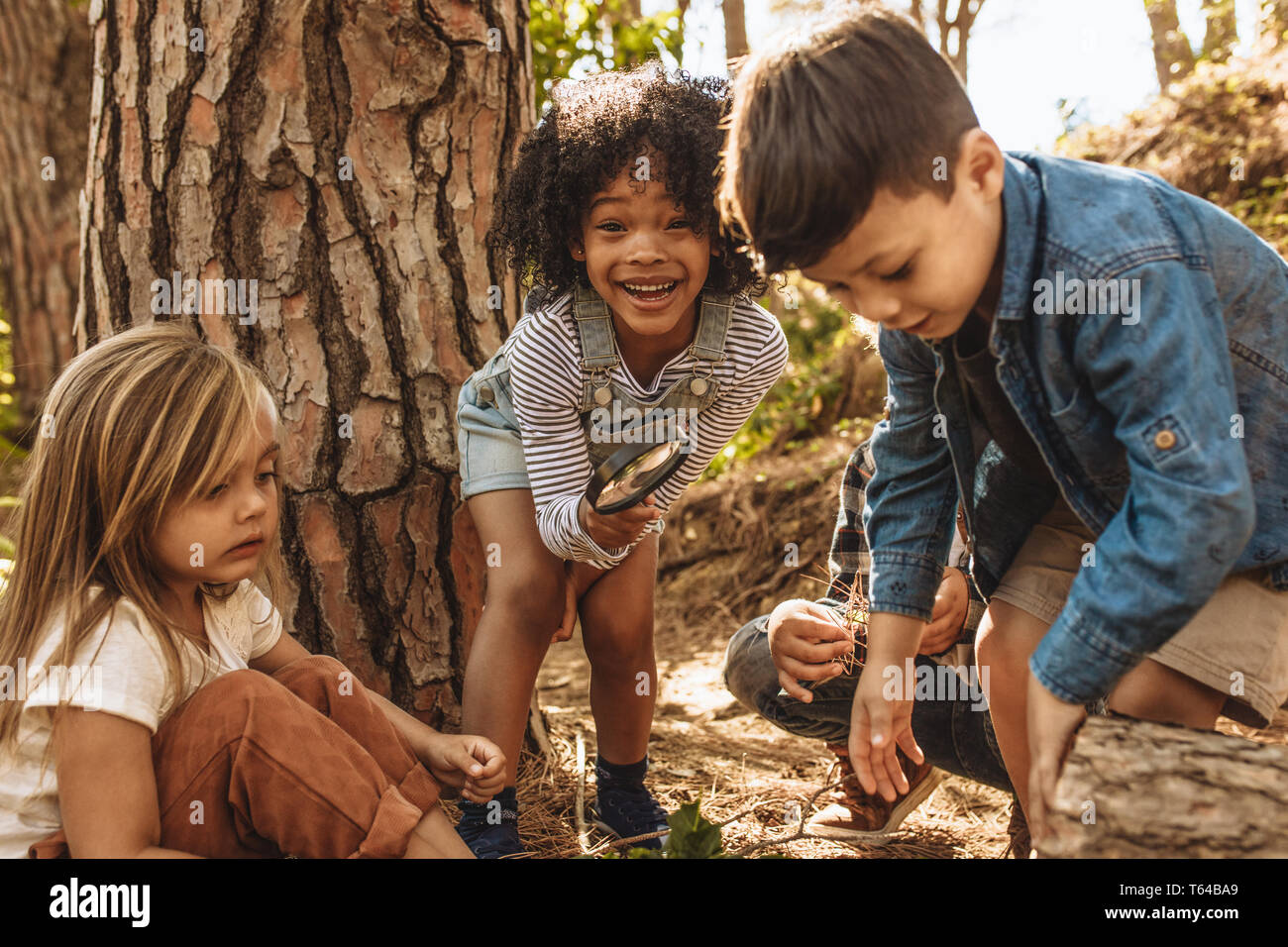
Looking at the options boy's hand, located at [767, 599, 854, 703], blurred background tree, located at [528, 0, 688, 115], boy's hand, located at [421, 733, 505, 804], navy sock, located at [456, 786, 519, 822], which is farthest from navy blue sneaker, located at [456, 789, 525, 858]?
blurred background tree, located at [528, 0, 688, 115]

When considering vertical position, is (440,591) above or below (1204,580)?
below

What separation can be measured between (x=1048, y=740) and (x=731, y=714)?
7.41 ft

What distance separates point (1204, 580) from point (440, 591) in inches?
73.9

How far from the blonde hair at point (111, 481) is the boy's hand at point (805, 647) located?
124 cm

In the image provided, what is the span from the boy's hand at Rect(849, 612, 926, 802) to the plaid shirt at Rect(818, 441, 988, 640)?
621 millimetres

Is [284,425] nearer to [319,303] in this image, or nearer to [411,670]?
[319,303]

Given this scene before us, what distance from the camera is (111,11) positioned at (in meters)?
2.68

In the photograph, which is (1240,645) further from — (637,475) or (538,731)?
(538,731)

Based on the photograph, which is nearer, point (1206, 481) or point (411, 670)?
point (1206, 481)

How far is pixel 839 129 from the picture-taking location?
150 cm

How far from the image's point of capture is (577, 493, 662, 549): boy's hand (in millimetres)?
2158

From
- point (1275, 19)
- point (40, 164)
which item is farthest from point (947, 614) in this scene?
point (40, 164)

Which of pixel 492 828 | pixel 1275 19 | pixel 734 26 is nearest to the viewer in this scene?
pixel 492 828

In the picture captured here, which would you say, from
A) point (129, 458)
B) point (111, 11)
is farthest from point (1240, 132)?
point (129, 458)
